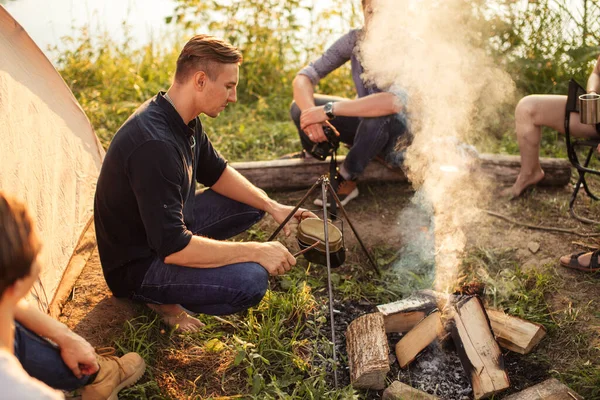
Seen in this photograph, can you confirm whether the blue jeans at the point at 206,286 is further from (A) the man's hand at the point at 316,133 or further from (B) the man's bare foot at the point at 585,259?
(B) the man's bare foot at the point at 585,259

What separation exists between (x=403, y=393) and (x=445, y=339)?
522 mm

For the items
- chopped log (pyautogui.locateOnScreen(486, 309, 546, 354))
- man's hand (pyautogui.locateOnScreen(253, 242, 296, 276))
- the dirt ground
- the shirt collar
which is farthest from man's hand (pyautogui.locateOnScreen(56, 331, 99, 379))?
chopped log (pyautogui.locateOnScreen(486, 309, 546, 354))

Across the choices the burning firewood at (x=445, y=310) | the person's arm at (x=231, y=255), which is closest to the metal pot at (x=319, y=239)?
the person's arm at (x=231, y=255)

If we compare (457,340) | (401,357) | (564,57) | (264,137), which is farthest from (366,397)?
(564,57)

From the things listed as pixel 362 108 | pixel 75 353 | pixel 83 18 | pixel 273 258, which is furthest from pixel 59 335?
pixel 83 18

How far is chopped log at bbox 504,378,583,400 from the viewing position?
2.68 metres

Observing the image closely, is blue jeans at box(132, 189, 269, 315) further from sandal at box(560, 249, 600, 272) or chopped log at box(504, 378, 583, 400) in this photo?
sandal at box(560, 249, 600, 272)

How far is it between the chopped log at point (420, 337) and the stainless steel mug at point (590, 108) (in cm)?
188

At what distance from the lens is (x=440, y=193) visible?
4.60m

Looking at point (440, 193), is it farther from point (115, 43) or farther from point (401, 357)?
point (115, 43)

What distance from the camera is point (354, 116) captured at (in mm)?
4559

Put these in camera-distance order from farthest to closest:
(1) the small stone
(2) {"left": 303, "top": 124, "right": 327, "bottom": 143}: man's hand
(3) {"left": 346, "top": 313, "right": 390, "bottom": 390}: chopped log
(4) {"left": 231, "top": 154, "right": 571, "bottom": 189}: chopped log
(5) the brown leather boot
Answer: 1. (4) {"left": 231, "top": 154, "right": 571, "bottom": 189}: chopped log
2. (2) {"left": 303, "top": 124, "right": 327, "bottom": 143}: man's hand
3. (1) the small stone
4. (3) {"left": 346, "top": 313, "right": 390, "bottom": 390}: chopped log
5. (5) the brown leather boot

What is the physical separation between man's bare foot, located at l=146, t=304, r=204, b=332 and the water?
4669 mm

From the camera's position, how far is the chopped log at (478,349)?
285 centimetres
